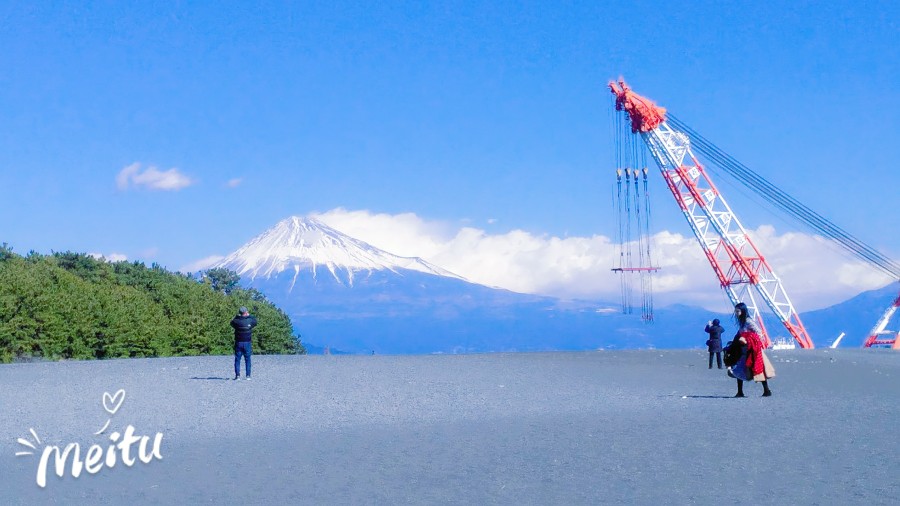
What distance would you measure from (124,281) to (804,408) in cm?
5037

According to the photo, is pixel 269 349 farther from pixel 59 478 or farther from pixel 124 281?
pixel 59 478

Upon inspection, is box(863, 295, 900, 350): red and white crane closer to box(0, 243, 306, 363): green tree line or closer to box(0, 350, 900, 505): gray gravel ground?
box(0, 350, 900, 505): gray gravel ground

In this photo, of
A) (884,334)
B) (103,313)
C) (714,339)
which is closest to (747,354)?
(714,339)

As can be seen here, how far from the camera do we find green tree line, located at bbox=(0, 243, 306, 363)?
117 feet

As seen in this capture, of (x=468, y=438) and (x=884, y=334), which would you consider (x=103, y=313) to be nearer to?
(x=468, y=438)

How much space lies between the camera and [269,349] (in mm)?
63094

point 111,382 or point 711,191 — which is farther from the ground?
point 711,191

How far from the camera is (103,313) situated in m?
40.0

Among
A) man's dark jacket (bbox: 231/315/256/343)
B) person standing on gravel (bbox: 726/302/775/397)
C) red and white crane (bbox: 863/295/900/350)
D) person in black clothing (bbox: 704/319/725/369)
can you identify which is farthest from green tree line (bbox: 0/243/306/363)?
red and white crane (bbox: 863/295/900/350)

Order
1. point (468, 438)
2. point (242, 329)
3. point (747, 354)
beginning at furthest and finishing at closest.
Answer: point (242, 329) < point (747, 354) < point (468, 438)

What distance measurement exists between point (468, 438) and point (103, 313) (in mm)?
31831

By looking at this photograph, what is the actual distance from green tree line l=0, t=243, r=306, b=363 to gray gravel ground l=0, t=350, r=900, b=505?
43.9ft

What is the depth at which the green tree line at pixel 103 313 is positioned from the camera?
35.7 metres

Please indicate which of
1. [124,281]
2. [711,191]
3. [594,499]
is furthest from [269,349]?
[594,499]
